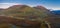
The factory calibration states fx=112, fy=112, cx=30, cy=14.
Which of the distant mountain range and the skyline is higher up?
the skyline

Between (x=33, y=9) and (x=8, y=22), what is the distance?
345 millimetres

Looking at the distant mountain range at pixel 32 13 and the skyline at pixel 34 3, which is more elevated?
the skyline at pixel 34 3

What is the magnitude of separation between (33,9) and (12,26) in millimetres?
331

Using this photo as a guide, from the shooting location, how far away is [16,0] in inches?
55.6

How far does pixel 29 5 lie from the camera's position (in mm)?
1411

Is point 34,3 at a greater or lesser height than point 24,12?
greater

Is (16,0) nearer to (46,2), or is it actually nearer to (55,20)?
(46,2)

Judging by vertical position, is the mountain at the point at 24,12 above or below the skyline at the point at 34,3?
below

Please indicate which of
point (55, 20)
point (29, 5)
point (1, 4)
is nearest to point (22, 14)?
point (29, 5)

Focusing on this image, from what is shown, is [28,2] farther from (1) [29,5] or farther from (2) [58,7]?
(2) [58,7]

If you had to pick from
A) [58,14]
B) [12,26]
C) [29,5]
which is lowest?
[12,26]

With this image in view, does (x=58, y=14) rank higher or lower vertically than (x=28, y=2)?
lower

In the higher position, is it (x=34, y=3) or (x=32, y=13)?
(x=34, y=3)

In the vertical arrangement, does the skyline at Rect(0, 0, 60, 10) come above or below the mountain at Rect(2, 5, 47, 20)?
above
